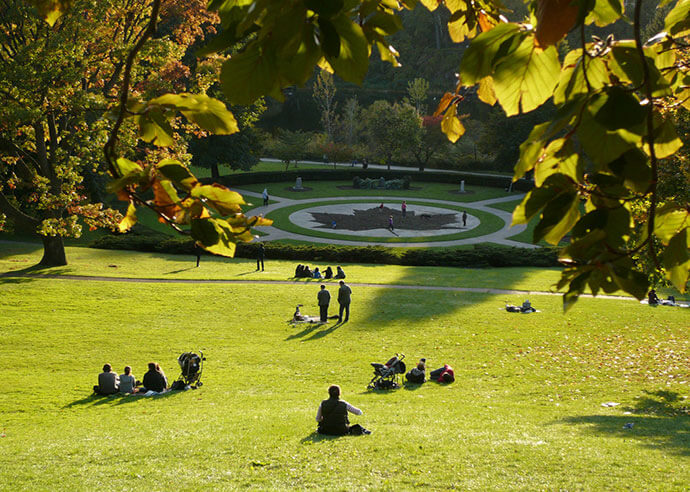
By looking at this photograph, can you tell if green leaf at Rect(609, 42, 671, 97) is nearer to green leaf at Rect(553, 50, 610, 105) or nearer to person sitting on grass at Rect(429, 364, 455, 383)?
green leaf at Rect(553, 50, 610, 105)

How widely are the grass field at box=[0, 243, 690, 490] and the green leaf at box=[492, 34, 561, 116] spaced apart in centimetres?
768

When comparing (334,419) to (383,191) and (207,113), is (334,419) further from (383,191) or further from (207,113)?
(383,191)

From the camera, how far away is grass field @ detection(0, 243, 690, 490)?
9070mm

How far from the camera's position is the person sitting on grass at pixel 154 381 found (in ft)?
47.4

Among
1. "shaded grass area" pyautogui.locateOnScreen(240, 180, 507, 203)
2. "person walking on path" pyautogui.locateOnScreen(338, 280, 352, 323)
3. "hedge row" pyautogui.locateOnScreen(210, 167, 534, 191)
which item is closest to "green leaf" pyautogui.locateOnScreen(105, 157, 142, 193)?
"person walking on path" pyautogui.locateOnScreen(338, 280, 352, 323)

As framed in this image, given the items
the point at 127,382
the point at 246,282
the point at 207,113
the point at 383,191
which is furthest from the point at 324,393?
the point at 383,191

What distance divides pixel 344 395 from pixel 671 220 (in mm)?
13306

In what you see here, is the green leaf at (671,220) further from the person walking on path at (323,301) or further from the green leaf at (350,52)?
the person walking on path at (323,301)

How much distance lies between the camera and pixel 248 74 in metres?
1.46

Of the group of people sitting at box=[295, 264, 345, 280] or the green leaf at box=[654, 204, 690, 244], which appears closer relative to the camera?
the green leaf at box=[654, 204, 690, 244]

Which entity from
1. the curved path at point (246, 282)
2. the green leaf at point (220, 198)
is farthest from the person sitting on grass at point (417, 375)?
the green leaf at point (220, 198)

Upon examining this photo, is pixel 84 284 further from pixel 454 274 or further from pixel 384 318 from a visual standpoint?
pixel 454 274

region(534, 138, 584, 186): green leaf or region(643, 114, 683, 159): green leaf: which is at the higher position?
region(643, 114, 683, 159): green leaf

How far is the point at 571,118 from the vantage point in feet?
4.28
